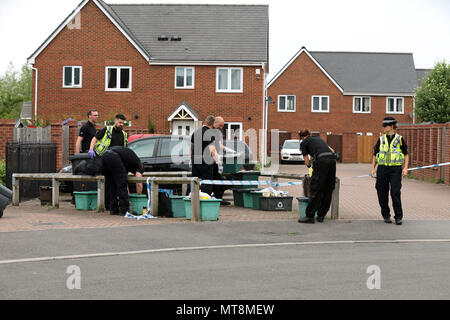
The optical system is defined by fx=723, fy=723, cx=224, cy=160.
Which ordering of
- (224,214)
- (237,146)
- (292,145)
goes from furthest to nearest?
1. (292,145)
2. (237,146)
3. (224,214)

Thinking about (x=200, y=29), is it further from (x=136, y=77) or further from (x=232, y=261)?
(x=232, y=261)

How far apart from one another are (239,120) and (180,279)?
1185 inches

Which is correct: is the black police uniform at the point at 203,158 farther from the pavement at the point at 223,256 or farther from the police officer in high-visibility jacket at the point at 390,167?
the police officer in high-visibility jacket at the point at 390,167

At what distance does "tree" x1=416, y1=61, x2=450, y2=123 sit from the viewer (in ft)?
166

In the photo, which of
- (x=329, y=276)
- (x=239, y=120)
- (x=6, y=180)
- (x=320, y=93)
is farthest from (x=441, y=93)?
(x=329, y=276)

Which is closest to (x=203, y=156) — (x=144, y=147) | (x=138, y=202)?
(x=138, y=202)

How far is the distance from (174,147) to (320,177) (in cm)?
493

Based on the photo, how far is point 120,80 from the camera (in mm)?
37656

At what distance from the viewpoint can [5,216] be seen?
44.5 ft

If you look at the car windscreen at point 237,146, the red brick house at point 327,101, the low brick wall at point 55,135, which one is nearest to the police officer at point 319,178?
the car windscreen at point 237,146

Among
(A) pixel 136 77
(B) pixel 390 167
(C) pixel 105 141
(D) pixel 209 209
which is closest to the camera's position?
(D) pixel 209 209

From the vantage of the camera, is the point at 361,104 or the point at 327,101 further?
the point at 361,104
